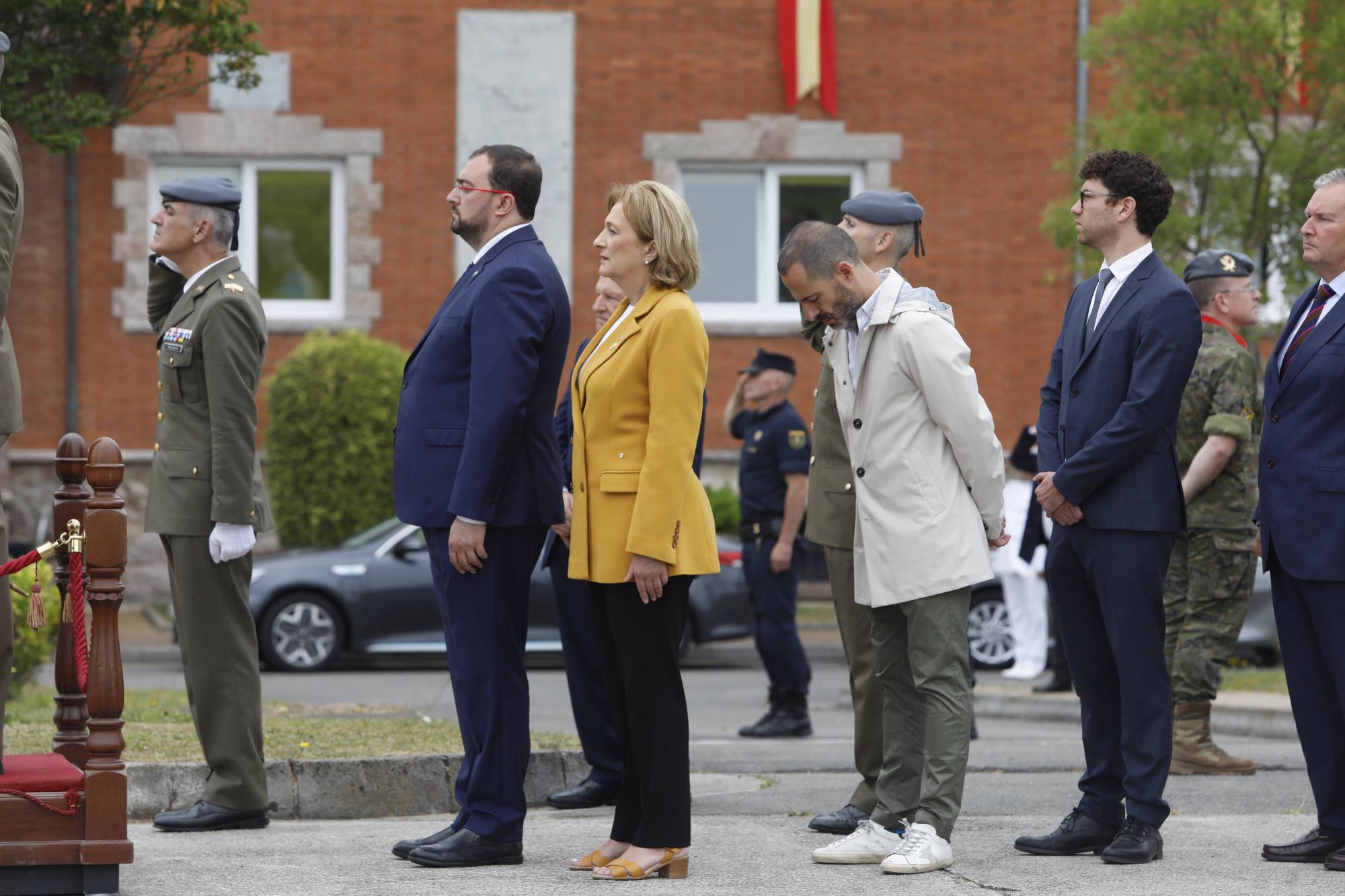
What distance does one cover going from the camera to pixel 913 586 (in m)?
5.56

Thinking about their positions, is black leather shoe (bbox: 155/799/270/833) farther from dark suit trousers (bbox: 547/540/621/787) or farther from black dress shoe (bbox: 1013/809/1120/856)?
black dress shoe (bbox: 1013/809/1120/856)

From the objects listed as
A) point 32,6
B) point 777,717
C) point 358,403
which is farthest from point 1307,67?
point 32,6

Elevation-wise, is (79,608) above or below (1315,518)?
below

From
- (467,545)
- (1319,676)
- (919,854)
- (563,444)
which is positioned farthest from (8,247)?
(1319,676)

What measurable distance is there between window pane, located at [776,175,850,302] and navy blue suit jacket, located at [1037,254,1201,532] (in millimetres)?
12695

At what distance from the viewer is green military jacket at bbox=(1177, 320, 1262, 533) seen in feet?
25.6

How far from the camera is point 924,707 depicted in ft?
19.0

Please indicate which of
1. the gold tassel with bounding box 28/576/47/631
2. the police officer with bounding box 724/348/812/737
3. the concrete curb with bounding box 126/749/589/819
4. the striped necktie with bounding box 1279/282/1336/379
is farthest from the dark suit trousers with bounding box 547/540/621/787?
the striped necktie with bounding box 1279/282/1336/379

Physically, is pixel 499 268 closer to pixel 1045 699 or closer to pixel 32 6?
pixel 1045 699

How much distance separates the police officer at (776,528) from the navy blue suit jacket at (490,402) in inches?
160

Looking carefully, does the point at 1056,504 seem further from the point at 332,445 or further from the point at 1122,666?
the point at 332,445

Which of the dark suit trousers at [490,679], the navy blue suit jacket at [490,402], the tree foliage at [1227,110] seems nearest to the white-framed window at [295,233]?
the tree foliage at [1227,110]

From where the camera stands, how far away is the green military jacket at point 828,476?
644 cm

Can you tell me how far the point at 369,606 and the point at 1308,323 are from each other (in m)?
8.88
